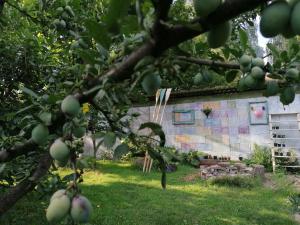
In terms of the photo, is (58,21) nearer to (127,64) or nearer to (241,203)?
(127,64)

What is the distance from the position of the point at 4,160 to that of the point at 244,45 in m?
0.72

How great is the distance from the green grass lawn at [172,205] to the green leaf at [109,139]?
3.22 metres

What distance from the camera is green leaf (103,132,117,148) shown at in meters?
0.88

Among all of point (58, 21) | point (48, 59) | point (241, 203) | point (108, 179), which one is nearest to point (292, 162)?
point (241, 203)

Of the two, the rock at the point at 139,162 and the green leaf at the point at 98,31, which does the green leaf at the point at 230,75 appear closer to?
the green leaf at the point at 98,31

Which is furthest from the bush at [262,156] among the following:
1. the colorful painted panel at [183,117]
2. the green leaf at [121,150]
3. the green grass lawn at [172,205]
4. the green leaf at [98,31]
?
the green leaf at [98,31]

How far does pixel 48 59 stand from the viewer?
336cm

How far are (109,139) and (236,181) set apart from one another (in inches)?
253

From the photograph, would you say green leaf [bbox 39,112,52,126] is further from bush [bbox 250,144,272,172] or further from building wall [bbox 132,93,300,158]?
building wall [bbox 132,93,300,158]

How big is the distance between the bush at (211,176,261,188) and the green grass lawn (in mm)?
159

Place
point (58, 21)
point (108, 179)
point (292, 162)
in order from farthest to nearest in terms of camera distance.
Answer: point (292, 162), point (108, 179), point (58, 21)

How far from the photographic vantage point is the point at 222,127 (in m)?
9.68

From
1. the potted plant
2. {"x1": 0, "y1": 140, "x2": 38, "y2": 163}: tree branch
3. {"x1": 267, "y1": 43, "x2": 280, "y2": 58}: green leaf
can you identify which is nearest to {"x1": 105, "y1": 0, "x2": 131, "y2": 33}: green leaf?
{"x1": 0, "y1": 140, "x2": 38, "y2": 163}: tree branch

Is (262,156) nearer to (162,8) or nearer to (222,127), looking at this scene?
(222,127)
